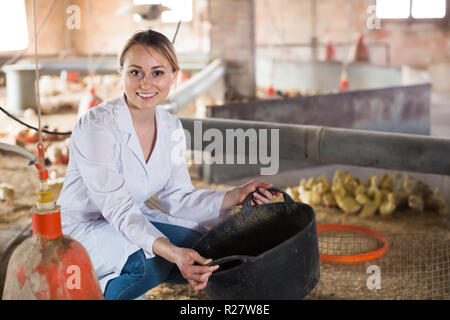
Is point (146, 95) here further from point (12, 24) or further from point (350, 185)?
point (12, 24)

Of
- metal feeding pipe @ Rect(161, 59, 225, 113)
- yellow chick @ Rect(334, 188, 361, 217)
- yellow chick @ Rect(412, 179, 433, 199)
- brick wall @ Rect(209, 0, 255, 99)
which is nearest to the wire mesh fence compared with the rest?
yellow chick @ Rect(334, 188, 361, 217)

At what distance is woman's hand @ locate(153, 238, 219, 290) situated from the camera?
48.8 inches

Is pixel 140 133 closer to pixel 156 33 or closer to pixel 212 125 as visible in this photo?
pixel 156 33

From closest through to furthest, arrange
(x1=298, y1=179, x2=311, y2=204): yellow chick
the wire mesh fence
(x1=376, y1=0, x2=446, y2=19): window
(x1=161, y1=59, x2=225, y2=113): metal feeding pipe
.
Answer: the wire mesh fence, (x1=298, y1=179, x2=311, y2=204): yellow chick, (x1=161, y1=59, x2=225, y2=113): metal feeding pipe, (x1=376, y1=0, x2=446, y2=19): window

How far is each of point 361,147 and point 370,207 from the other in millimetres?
1136

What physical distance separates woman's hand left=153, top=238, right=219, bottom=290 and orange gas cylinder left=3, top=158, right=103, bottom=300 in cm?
23

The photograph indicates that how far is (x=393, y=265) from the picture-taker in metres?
2.61

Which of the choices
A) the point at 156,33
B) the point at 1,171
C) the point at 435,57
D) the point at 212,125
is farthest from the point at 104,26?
the point at 156,33

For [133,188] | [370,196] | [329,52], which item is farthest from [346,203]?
[329,52]

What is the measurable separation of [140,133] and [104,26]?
13694mm

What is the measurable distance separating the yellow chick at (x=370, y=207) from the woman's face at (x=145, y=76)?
210 centimetres

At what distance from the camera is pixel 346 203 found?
336 centimetres

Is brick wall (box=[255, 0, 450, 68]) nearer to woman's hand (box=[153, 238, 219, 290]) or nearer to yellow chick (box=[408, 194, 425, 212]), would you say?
yellow chick (box=[408, 194, 425, 212])
